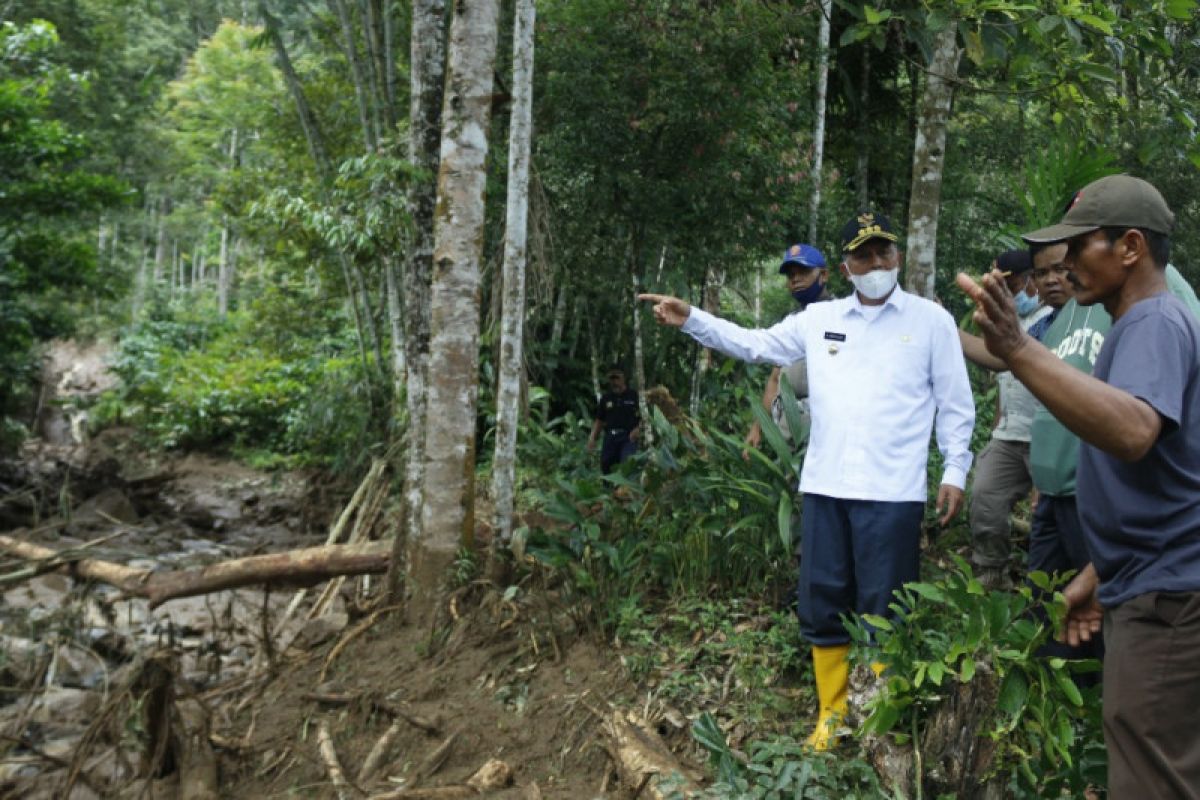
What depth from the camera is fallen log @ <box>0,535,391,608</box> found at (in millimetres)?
6762

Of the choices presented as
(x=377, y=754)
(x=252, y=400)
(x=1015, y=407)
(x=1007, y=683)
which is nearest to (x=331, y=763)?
(x=377, y=754)

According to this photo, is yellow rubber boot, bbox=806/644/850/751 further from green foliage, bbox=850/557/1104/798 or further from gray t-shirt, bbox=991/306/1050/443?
gray t-shirt, bbox=991/306/1050/443

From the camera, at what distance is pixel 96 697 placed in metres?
6.99

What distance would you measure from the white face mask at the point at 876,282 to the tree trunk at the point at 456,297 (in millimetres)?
2724

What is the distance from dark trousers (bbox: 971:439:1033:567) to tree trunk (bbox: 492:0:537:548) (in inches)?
106

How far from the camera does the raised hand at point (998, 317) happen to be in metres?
2.25

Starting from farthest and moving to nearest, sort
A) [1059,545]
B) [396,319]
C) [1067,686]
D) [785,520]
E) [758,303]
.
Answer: [758,303] → [396,319] → [785,520] → [1059,545] → [1067,686]

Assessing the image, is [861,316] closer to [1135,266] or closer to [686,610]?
[1135,266]

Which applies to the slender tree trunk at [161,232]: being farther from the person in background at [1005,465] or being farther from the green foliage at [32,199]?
the person in background at [1005,465]

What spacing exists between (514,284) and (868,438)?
9.82 ft

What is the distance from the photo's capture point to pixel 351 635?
20.5ft

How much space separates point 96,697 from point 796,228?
7569 mm

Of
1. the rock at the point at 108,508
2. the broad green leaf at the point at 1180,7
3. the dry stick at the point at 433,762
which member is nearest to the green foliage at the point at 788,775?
the dry stick at the point at 433,762

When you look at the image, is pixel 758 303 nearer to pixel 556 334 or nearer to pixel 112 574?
pixel 556 334
